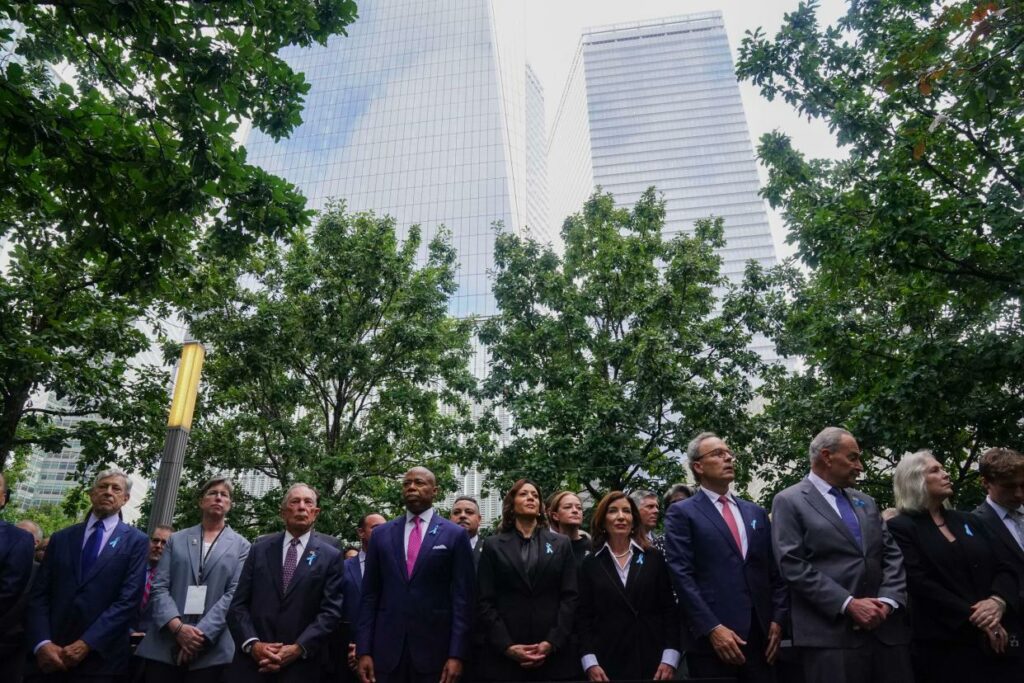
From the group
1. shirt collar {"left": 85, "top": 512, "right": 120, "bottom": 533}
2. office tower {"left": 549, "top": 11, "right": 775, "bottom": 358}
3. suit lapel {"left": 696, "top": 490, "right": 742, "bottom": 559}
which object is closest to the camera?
suit lapel {"left": 696, "top": 490, "right": 742, "bottom": 559}

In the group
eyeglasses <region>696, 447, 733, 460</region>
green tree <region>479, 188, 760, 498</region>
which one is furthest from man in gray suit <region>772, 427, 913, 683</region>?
green tree <region>479, 188, 760, 498</region>

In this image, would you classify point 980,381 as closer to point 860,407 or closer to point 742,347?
point 860,407

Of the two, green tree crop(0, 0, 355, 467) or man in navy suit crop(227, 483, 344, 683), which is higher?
green tree crop(0, 0, 355, 467)

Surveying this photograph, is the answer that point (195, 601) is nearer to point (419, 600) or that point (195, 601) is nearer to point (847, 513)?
point (419, 600)

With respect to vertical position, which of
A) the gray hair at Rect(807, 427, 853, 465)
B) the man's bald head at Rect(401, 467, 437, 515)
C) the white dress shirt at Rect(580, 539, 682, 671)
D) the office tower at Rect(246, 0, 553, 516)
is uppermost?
the office tower at Rect(246, 0, 553, 516)

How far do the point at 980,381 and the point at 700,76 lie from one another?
110 metres

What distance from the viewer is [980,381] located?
9227 mm

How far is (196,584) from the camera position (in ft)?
15.8

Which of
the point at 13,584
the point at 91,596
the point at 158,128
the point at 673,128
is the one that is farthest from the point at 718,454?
the point at 673,128

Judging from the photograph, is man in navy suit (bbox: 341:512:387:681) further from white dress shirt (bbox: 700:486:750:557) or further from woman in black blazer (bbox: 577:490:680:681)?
white dress shirt (bbox: 700:486:750:557)

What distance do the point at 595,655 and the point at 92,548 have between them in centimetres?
361

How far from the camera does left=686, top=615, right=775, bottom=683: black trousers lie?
3824 millimetres

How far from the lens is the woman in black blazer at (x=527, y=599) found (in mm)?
4203

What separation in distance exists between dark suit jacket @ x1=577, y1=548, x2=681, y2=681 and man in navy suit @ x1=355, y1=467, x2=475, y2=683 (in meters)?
0.82
